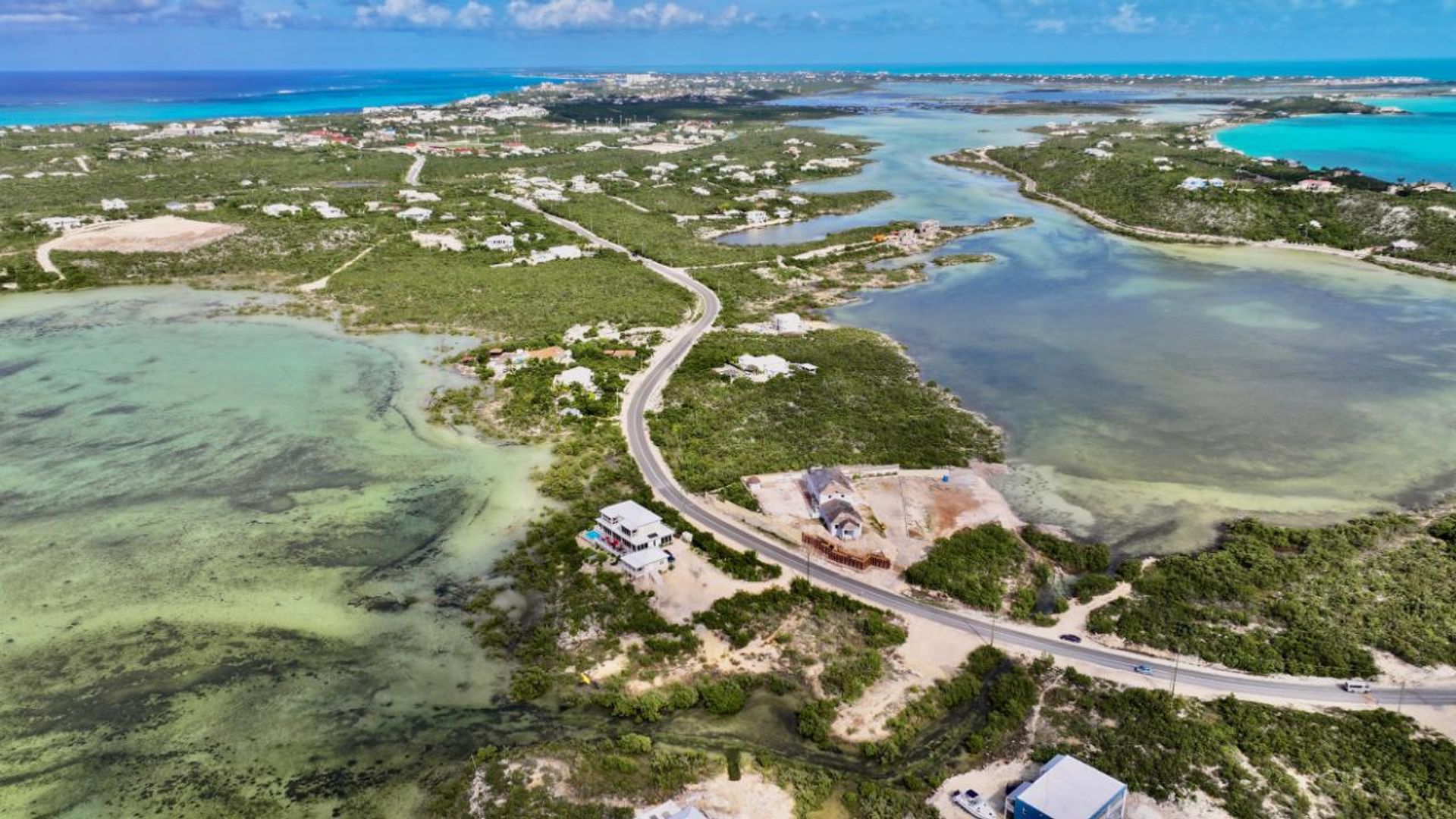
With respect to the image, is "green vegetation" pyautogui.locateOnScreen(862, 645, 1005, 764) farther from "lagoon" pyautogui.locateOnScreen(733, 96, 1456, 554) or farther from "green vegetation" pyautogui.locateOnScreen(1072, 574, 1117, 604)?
"lagoon" pyautogui.locateOnScreen(733, 96, 1456, 554)

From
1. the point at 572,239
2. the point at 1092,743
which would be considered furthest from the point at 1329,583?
the point at 572,239

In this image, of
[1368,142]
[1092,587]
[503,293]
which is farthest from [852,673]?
[1368,142]

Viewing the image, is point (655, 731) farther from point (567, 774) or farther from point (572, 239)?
point (572, 239)

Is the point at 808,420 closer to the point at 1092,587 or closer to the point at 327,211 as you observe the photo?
the point at 1092,587

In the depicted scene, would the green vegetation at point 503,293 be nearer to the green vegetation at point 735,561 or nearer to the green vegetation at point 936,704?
the green vegetation at point 735,561

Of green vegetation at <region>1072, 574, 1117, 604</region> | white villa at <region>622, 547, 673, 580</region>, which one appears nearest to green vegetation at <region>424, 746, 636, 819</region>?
white villa at <region>622, 547, 673, 580</region>
